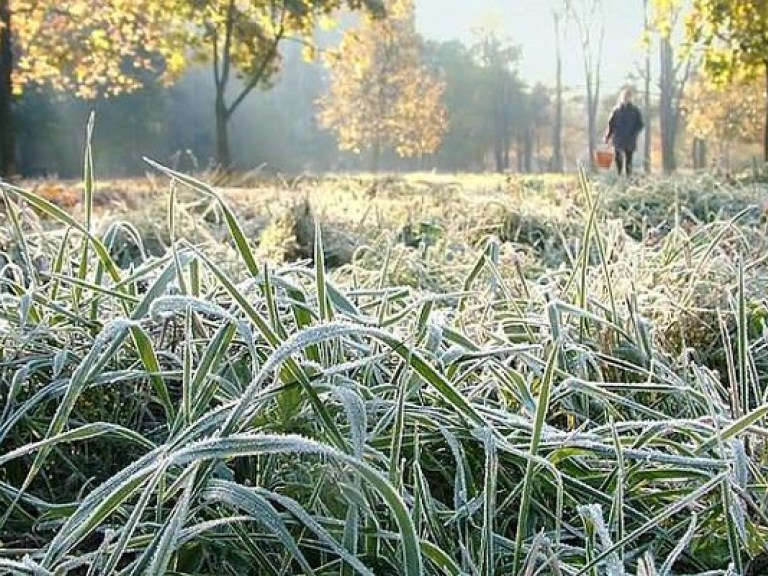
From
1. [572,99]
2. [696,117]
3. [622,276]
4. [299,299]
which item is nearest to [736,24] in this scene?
[622,276]

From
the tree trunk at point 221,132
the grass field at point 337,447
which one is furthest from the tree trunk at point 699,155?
the grass field at point 337,447

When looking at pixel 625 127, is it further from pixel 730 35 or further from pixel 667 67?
pixel 667 67

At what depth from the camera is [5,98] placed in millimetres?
10688

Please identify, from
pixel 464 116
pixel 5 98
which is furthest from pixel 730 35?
pixel 464 116

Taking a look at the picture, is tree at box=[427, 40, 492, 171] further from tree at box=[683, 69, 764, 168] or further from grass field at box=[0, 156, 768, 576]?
grass field at box=[0, 156, 768, 576]

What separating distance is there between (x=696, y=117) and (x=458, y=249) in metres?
30.4

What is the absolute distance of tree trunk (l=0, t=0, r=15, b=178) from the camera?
34.0ft

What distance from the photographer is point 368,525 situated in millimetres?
559

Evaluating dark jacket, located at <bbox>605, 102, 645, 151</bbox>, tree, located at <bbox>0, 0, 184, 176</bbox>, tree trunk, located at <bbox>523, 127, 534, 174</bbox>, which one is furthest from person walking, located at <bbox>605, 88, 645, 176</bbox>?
tree trunk, located at <bbox>523, 127, 534, 174</bbox>

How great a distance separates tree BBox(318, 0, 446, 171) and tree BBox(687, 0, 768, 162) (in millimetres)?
18190

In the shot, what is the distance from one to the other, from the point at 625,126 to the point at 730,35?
2001 mm

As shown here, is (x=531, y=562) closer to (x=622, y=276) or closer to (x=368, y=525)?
(x=368, y=525)

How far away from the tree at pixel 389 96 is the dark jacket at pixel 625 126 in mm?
18526

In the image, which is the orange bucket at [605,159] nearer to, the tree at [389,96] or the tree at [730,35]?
the tree at [730,35]
